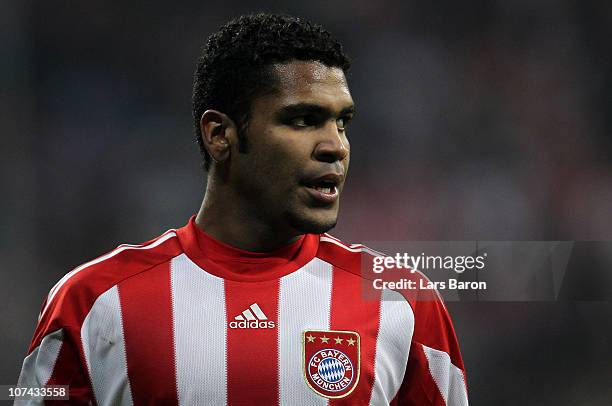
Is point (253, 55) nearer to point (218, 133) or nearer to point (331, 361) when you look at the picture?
point (218, 133)

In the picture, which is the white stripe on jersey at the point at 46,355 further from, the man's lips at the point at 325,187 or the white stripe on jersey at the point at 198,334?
the man's lips at the point at 325,187

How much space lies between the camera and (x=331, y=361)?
224 cm

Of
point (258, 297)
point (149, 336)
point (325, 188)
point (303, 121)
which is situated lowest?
point (149, 336)

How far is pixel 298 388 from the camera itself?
220 centimetres

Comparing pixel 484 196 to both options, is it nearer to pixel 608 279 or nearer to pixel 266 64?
pixel 608 279

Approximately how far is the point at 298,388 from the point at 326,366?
0.31 feet

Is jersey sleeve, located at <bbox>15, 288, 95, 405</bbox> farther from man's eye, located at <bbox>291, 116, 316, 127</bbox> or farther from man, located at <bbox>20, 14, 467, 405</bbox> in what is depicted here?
man's eye, located at <bbox>291, 116, 316, 127</bbox>

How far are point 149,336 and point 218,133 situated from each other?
0.57m

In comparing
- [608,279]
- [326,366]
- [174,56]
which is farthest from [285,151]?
[174,56]

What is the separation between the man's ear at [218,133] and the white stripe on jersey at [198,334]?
0.30 m

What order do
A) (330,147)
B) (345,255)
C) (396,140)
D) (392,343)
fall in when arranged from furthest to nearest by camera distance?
(396,140)
(345,255)
(392,343)
(330,147)

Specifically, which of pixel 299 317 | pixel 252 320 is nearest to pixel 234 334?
pixel 252 320

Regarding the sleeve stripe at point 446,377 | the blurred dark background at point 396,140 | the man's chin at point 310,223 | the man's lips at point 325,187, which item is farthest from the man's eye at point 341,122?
the blurred dark background at point 396,140

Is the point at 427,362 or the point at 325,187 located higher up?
the point at 325,187
